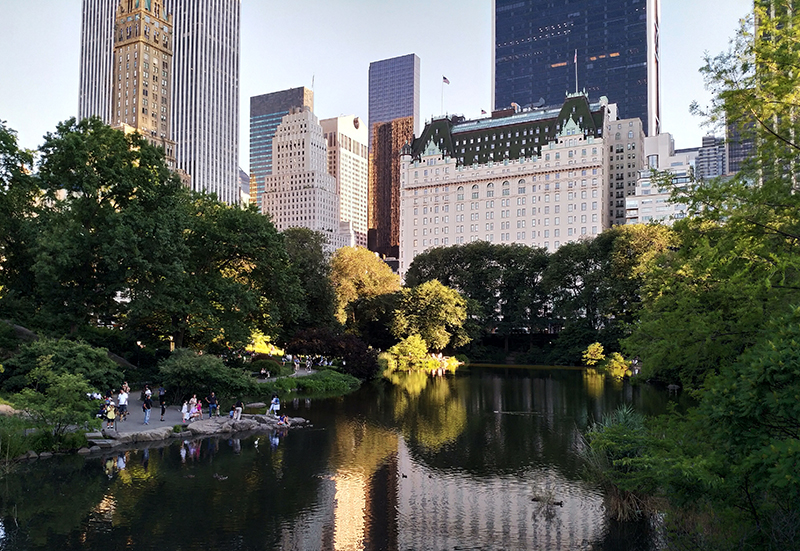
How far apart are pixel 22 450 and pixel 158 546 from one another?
12.8m

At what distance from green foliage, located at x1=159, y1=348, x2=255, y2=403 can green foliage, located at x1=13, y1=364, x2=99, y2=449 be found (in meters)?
10.1

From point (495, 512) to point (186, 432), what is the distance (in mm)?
18954

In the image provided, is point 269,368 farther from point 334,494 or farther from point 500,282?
point 500,282

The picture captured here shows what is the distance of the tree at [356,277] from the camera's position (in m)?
78.8

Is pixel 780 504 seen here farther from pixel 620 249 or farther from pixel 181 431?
pixel 620 249

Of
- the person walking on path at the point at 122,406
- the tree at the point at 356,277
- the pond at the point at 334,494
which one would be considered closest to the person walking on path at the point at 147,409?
the person walking on path at the point at 122,406

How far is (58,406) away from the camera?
28.5 metres

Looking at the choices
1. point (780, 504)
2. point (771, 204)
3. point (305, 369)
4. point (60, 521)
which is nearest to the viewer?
point (780, 504)

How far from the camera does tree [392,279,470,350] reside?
82625mm

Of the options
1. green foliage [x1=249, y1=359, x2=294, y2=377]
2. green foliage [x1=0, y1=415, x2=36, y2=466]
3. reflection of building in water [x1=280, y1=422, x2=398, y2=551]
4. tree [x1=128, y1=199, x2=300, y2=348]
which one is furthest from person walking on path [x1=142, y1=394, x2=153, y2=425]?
green foliage [x1=249, y1=359, x2=294, y2=377]

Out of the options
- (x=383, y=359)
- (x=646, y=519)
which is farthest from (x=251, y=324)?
(x=646, y=519)

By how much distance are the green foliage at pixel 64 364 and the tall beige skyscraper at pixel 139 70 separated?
146 m

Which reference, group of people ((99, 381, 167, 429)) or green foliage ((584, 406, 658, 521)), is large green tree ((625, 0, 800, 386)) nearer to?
green foliage ((584, 406, 658, 521))

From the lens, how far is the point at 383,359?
7312 centimetres
